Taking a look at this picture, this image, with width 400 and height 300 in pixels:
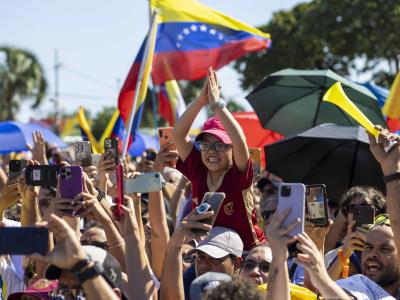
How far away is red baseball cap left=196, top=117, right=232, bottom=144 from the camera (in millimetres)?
5410

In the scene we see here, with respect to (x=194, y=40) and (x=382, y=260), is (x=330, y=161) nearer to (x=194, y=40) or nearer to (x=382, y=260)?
(x=194, y=40)

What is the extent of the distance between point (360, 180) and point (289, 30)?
2260 centimetres

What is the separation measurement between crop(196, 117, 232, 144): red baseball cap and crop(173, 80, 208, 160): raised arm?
92mm

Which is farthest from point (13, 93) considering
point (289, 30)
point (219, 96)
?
point (219, 96)

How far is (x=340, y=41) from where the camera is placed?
952 inches

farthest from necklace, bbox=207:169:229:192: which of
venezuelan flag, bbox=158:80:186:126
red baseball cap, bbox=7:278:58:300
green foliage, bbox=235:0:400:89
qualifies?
green foliage, bbox=235:0:400:89

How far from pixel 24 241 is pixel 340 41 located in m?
21.5

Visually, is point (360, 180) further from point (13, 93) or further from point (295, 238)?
point (13, 93)

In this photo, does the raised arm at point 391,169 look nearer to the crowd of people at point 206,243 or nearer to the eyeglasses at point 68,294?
the crowd of people at point 206,243

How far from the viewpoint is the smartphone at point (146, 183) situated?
4219mm

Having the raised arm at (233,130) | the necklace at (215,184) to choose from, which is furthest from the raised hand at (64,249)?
the necklace at (215,184)

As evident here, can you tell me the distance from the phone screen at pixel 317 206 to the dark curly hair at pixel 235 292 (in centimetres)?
148

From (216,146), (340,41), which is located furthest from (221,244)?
(340,41)

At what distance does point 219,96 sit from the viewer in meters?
5.39
